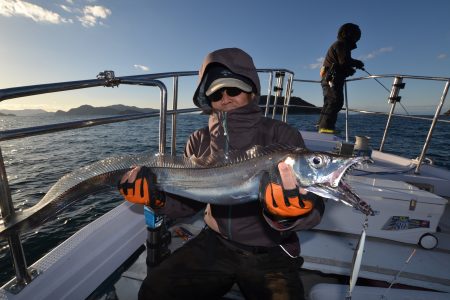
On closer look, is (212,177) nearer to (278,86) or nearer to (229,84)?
(229,84)

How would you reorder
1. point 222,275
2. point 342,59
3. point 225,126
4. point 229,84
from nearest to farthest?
point 222,275 < point 225,126 < point 229,84 < point 342,59

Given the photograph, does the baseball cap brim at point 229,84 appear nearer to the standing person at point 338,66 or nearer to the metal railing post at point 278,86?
the metal railing post at point 278,86

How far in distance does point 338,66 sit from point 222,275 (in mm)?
7169

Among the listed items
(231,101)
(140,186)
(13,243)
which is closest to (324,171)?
(231,101)

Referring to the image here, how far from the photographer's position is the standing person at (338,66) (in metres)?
7.35

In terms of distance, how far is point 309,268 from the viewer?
3.16m

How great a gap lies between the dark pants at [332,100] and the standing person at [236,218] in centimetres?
548

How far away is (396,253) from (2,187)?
14.9 feet

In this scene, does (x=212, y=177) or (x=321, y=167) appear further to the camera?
(x=212, y=177)

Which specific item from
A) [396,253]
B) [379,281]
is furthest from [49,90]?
[396,253]

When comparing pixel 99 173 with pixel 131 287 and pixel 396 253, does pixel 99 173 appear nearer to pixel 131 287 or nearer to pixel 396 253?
pixel 131 287

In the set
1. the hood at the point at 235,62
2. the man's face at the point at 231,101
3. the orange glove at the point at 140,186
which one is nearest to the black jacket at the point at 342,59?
the hood at the point at 235,62

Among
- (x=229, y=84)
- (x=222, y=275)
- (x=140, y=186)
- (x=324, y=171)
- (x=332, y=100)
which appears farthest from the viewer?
(x=332, y=100)

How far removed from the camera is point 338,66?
7512 mm
